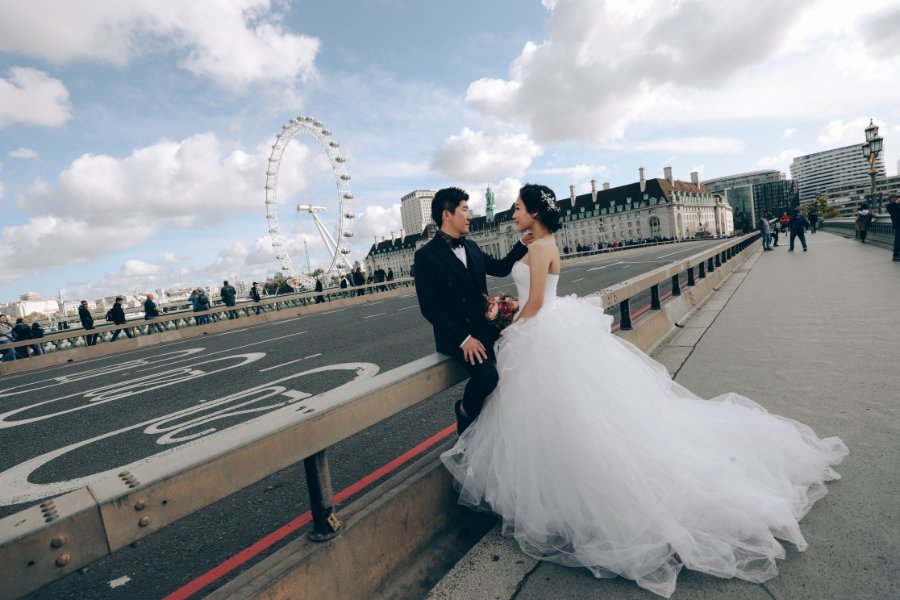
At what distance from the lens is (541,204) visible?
3361 mm

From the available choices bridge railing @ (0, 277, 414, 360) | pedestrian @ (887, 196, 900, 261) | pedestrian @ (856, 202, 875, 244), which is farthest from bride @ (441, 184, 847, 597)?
pedestrian @ (856, 202, 875, 244)

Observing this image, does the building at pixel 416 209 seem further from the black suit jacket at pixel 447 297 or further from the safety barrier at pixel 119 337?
the black suit jacket at pixel 447 297

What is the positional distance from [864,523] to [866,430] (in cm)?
132

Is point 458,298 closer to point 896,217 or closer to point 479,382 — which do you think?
point 479,382

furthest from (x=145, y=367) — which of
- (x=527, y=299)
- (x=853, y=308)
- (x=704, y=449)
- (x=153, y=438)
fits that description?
(x=853, y=308)

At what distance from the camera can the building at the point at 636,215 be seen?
130m

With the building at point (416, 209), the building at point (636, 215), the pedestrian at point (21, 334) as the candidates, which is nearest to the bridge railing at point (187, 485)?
the pedestrian at point (21, 334)

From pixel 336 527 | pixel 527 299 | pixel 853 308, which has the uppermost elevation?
pixel 527 299

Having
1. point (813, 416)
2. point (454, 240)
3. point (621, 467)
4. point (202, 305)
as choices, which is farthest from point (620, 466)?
point (202, 305)

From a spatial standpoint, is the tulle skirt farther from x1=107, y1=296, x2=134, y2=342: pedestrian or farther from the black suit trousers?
x1=107, y1=296, x2=134, y2=342: pedestrian

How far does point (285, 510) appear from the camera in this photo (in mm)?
3416

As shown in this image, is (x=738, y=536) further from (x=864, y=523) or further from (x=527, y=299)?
(x=527, y=299)

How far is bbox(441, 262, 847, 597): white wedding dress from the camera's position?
2.38 meters

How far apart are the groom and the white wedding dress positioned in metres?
0.16
